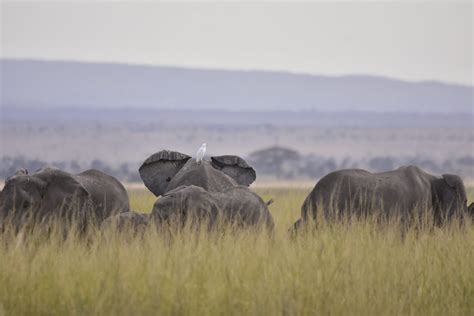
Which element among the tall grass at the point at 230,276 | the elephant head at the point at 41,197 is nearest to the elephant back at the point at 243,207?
the elephant head at the point at 41,197

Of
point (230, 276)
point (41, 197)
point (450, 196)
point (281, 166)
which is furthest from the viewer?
point (281, 166)

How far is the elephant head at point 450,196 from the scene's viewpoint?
58.9 feet

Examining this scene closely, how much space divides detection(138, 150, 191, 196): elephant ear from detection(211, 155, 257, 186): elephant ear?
1.48 ft

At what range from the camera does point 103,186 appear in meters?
17.1

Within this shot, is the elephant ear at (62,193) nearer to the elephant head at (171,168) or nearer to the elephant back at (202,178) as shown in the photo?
the elephant back at (202,178)

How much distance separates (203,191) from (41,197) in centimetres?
180

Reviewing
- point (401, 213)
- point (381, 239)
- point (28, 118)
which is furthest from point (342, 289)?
point (28, 118)

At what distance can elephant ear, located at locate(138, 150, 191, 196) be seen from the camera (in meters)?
19.9

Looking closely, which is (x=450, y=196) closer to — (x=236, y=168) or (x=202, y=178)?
(x=202, y=178)

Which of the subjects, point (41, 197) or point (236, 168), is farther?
point (236, 168)

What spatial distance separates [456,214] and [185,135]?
97529mm

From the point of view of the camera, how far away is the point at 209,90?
184625 millimetres

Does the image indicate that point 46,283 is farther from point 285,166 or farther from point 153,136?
point 153,136

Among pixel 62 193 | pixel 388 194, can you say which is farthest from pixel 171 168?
pixel 62 193
